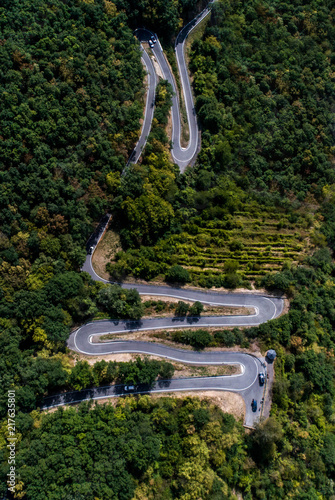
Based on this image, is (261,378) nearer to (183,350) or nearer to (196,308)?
(183,350)

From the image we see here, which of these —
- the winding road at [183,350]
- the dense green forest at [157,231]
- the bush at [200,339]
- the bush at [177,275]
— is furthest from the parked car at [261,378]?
the bush at [177,275]

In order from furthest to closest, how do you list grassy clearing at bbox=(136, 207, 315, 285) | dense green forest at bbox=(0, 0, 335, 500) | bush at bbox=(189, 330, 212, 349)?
grassy clearing at bbox=(136, 207, 315, 285), bush at bbox=(189, 330, 212, 349), dense green forest at bbox=(0, 0, 335, 500)

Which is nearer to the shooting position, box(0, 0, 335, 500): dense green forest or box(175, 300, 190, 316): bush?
box(0, 0, 335, 500): dense green forest

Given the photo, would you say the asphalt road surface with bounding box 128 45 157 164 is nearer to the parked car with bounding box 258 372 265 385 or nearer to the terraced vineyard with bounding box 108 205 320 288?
the terraced vineyard with bounding box 108 205 320 288

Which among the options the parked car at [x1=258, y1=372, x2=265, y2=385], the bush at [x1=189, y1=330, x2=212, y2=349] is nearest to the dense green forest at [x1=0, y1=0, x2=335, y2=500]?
the bush at [x1=189, y1=330, x2=212, y2=349]

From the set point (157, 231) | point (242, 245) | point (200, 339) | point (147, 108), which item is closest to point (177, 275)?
→ point (157, 231)

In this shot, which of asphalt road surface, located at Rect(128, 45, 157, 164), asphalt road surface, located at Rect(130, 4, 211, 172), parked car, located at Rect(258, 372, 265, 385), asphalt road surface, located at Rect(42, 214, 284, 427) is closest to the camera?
asphalt road surface, located at Rect(42, 214, 284, 427)

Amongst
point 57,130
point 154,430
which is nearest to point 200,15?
point 57,130

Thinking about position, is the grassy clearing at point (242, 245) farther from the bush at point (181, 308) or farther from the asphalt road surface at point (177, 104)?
the asphalt road surface at point (177, 104)
